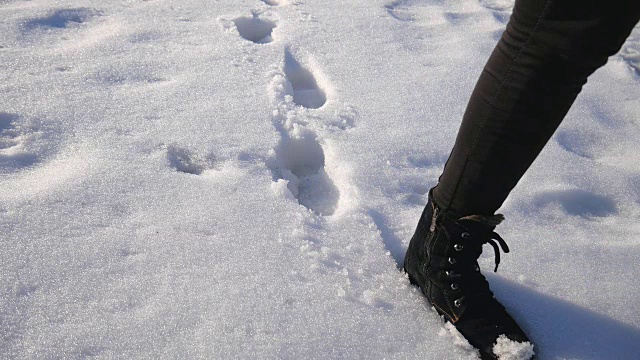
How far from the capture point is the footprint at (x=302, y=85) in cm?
180

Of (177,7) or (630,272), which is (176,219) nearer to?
(630,272)

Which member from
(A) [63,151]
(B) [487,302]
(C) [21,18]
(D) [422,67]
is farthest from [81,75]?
(B) [487,302]

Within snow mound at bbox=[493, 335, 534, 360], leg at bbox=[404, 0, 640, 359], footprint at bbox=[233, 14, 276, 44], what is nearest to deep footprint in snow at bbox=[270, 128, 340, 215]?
leg at bbox=[404, 0, 640, 359]

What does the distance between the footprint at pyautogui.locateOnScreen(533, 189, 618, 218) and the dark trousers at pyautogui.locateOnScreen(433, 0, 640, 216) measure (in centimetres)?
51

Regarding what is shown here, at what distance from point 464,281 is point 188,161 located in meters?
0.82

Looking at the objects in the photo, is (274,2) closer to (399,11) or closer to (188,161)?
(399,11)

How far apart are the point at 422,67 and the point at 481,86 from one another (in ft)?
3.61

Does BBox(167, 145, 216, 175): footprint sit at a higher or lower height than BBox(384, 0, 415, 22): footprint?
lower

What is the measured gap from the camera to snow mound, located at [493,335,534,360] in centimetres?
97

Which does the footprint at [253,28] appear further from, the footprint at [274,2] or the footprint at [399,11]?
the footprint at [399,11]

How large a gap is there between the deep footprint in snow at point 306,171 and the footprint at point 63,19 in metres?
1.16

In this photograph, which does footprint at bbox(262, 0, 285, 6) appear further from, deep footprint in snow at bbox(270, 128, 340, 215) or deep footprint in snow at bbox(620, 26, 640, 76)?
deep footprint in snow at bbox(620, 26, 640, 76)

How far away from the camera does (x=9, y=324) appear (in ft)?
3.06

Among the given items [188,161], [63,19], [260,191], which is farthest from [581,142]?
[63,19]
